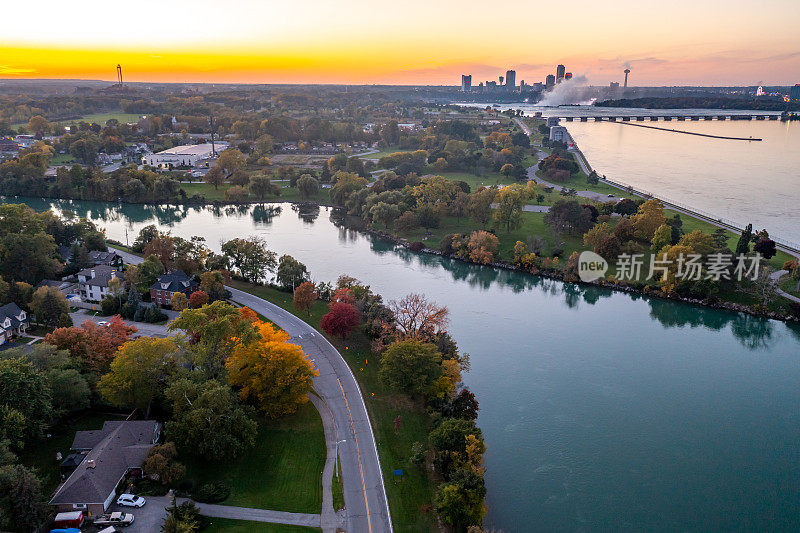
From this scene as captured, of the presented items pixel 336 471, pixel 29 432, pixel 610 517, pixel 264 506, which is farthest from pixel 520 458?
pixel 29 432

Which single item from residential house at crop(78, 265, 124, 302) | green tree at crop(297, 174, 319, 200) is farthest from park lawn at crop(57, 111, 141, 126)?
residential house at crop(78, 265, 124, 302)

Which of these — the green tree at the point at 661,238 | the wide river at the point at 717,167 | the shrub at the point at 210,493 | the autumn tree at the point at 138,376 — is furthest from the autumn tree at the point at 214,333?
the wide river at the point at 717,167

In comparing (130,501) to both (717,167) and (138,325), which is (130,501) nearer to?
(138,325)

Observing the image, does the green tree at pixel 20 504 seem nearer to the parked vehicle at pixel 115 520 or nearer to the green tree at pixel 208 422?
the parked vehicle at pixel 115 520

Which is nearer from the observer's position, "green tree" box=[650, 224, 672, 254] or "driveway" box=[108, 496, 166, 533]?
"driveway" box=[108, 496, 166, 533]

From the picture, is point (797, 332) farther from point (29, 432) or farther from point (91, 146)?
point (91, 146)

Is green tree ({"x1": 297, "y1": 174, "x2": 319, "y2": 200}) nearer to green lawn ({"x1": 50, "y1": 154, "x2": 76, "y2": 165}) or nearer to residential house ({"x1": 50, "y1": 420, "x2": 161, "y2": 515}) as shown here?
green lawn ({"x1": 50, "y1": 154, "x2": 76, "y2": 165})
